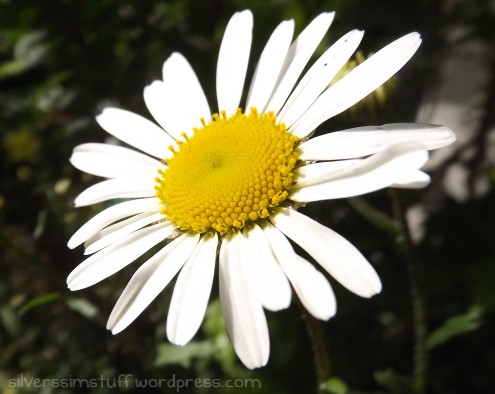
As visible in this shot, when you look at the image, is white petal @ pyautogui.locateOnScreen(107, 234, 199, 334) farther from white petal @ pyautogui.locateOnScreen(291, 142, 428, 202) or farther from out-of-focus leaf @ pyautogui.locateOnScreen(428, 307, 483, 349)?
out-of-focus leaf @ pyautogui.locateOnScreen(428, 307, 483, 349)

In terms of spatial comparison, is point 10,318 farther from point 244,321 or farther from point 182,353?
point 244,321

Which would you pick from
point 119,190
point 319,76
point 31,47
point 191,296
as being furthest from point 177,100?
point 31,47

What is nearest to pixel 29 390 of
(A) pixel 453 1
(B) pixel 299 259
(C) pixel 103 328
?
(C) pixel 103 328

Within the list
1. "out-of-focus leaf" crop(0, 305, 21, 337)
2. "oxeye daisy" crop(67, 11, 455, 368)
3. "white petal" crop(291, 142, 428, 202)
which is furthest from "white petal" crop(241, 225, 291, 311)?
"out-of-focus leaf" crop(0, 305, 21, 337)

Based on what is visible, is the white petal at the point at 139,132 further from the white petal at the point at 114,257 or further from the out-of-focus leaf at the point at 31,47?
the out-of-focus leaf at the point at 31,47

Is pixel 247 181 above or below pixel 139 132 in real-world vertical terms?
below

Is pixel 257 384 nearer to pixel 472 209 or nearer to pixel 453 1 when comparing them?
pixel 472 209
